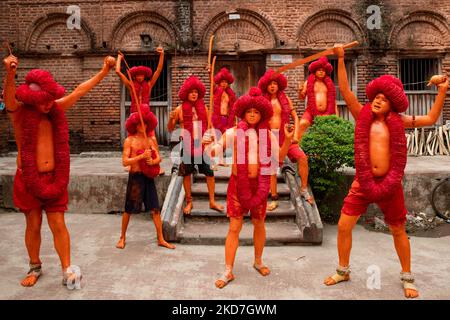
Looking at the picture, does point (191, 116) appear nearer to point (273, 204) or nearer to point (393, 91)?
point (273, 204)

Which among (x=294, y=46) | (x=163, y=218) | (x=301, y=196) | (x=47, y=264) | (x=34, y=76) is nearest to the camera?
(x=34, y=76)

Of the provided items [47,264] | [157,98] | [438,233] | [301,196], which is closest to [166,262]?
[47,264]

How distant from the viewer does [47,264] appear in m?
4.96

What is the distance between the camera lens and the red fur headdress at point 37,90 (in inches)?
156

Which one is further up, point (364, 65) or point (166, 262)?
point (364, 65)

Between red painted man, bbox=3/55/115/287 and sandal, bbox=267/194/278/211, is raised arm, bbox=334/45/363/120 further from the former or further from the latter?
sandal, bbox=267/194/278/211

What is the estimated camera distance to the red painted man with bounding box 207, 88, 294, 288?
14.3 feet

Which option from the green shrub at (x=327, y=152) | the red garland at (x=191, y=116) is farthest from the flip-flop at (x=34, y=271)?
the green shrub at (x=327, y=152)

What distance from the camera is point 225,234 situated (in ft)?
19.1

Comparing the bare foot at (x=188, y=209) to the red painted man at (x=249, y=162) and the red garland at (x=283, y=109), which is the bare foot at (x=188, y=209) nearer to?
the red garland at (x=283, y=109)

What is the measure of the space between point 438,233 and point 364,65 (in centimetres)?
593

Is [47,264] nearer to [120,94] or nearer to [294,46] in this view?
[120,94]

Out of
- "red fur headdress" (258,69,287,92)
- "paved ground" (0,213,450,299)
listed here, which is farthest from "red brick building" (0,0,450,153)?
"paved ground" (0,213,450,299)

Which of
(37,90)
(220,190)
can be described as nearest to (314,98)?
(220,190)
